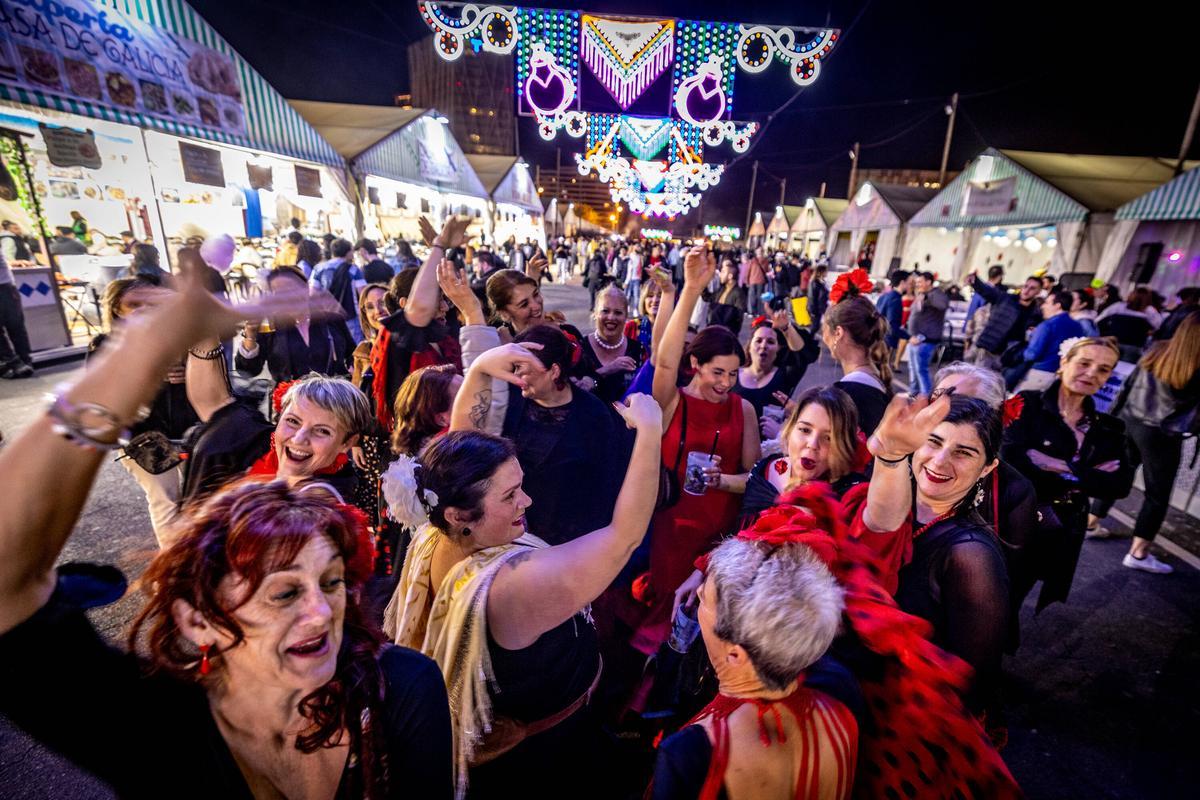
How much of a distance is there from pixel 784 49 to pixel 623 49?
201 centimetres

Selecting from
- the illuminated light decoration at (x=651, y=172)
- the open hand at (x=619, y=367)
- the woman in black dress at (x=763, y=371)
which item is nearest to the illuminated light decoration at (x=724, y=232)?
the illuminated light decoration at (x=651, y=172)

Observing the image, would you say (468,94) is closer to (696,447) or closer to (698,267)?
(698,267)

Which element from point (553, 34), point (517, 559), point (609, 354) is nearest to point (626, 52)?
point (553, 34)

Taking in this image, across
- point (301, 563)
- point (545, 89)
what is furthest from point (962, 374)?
point (545, 89)

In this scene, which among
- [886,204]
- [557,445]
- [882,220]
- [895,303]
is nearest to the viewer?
[557,445]

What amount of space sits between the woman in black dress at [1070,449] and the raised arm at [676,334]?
185cm

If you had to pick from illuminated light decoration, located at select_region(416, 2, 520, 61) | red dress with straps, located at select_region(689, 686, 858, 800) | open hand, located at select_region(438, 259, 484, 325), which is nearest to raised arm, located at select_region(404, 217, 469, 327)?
open hand, located at select_region(438, 259, 484, 325)

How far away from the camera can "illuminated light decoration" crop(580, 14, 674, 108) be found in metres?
6.61

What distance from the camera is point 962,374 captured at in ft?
8.50

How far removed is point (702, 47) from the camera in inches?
267

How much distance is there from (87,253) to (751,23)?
37.1 ft

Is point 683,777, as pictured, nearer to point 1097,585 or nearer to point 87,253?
point 1097,585

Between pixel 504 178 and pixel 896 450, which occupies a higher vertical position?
pixel 504 178

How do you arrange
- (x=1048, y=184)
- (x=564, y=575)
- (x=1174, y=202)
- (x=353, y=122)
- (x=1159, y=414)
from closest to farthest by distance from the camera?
Answer: 1. (x=564, y=575)
2. (x=1159, y=414)
3. (x=1174, y=202)
4. (x=353, y=122)
5. (x=1048, y=184)
